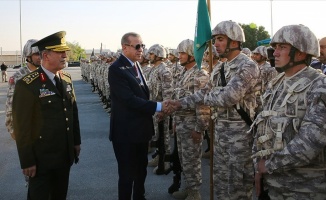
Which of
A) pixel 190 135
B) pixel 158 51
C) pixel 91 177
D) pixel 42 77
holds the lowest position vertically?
pixel 91 177

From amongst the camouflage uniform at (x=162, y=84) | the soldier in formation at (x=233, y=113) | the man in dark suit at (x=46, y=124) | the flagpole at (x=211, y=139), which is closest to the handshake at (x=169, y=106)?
the flagpole at (x=211, y=139)

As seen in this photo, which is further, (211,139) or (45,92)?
(211,139)

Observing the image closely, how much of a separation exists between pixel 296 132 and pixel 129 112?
225 centimetres

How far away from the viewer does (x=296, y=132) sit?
2852mm

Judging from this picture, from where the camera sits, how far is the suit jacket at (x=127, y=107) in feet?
14.6

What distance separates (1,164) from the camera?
782 centimetres

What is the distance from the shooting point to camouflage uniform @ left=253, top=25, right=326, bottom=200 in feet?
8.80

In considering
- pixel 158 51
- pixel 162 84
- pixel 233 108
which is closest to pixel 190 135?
pixel 233 108

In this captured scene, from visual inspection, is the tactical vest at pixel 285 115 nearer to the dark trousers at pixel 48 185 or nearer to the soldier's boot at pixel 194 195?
the dark trousers at pixel 48 185

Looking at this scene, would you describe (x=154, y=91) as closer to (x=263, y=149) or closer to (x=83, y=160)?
(x=83, y=160)

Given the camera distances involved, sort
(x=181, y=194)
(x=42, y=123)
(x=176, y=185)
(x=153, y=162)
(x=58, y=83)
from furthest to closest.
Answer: (x=153, y=162), (x=176, y=185), (x=181, y=194), (x=58, y=83), (x=42, y=123)

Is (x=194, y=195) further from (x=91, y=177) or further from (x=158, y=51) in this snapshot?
(x=158, y=51)

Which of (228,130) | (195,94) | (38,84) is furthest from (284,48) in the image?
(38,84)

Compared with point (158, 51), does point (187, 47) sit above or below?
below
